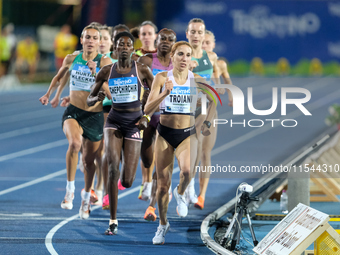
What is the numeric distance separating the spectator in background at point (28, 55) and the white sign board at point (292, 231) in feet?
80.6

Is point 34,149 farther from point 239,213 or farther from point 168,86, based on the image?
point 239,213

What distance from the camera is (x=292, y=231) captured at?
253 inches

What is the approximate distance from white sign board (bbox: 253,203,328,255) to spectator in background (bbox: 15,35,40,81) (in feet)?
80.6

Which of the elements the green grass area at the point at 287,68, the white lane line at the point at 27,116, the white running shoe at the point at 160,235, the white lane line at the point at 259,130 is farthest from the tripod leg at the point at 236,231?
the green grass area at the point at 287,68

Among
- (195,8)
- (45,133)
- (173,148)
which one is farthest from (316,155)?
(195,8)

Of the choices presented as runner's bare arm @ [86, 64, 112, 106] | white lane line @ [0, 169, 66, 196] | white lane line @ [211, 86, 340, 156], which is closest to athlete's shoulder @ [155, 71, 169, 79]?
runner's bare arm @ [86, 64, 112, 106]

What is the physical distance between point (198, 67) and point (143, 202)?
2.20 metres

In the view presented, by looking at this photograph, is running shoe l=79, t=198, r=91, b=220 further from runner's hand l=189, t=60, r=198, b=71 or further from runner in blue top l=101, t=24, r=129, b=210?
runner's hand l=189, t=60, r=198, b=71

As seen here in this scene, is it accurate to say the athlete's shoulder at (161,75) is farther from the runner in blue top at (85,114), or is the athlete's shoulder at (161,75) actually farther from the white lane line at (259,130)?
the white lane line at (259,130)

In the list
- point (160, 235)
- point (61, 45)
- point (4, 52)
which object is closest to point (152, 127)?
point (160, 235)

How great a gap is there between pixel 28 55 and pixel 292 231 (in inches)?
997

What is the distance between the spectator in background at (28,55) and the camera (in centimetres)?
2998

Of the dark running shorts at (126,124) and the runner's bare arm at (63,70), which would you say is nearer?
the dark running shorts at (126,124)

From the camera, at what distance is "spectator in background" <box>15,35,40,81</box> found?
1180 inches
